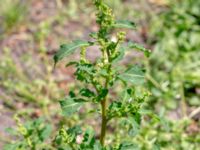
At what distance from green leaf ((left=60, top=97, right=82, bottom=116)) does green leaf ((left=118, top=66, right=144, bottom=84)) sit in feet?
0.67

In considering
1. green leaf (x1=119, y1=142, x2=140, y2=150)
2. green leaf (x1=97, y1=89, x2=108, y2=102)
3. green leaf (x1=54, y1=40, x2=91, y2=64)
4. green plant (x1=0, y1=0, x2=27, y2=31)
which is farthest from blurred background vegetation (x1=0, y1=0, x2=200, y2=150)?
green leaf (x1=54, y1=40, x2=91, y2=64)

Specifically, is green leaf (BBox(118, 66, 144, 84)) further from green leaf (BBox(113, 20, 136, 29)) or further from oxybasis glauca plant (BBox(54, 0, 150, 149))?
green leaf (BBox(113, 20, 136, 29))

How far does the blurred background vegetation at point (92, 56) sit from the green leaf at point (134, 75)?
1136 mm

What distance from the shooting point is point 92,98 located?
6.58 feet

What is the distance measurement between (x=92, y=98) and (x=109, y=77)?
12cm

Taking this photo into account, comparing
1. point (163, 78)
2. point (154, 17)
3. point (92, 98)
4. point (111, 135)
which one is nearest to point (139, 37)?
point (154, 17)

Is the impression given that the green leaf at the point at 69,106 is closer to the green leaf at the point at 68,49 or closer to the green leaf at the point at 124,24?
the green leaf at the point at 68,49

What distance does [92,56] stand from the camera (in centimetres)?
407

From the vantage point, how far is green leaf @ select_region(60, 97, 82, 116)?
1.96 metres

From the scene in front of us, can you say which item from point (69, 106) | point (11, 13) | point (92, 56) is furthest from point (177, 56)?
point (69, 106)

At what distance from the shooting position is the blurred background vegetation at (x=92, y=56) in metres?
3.43

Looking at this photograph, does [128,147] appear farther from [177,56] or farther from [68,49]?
[177,56]

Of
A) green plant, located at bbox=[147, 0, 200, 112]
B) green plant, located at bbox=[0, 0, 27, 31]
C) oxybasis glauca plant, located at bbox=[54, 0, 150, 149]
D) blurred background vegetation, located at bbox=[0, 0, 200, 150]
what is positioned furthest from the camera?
green plant, located at bbox=[0, 0, 27, 31]

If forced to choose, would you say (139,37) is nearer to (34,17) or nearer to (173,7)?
(173,7)
